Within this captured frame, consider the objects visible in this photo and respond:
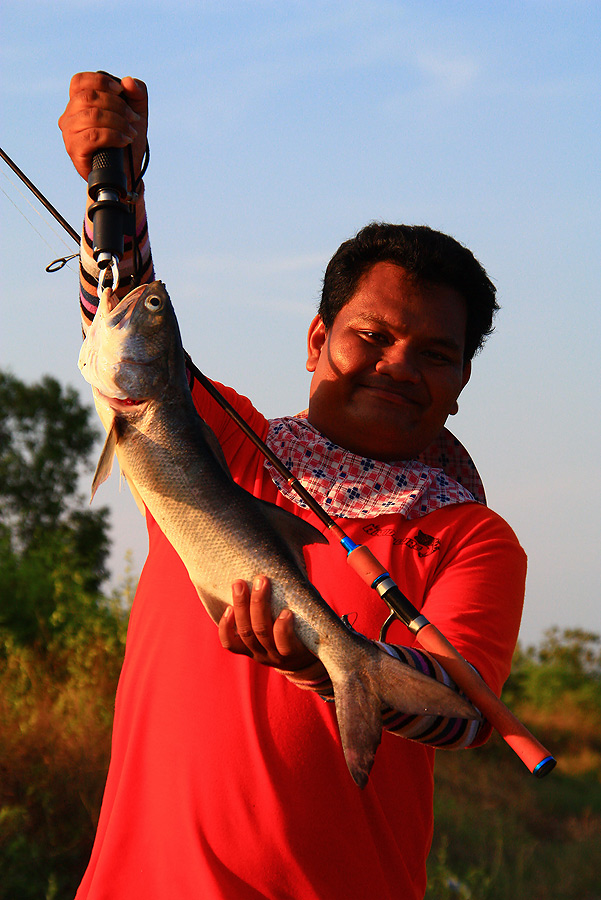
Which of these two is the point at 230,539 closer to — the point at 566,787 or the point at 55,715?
the point at 55,715

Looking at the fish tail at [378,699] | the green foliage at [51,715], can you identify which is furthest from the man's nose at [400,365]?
the green foliage at [51,715]

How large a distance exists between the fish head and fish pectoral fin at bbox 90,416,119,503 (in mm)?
84

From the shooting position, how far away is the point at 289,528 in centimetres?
242

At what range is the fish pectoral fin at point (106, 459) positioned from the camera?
2541 mm

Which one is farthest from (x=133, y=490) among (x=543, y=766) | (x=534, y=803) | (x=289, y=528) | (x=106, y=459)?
(x=534, y=803)

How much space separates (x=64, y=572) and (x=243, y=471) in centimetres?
850

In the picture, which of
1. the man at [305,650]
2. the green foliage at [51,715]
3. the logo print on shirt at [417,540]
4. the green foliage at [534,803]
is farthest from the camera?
the green foliage at [534,803]

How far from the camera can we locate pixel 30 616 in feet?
40.2

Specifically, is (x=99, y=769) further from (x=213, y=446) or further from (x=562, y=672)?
(x=562, y=672)

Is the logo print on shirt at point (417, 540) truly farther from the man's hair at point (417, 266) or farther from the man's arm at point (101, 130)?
the man's arm at point (101, 130)

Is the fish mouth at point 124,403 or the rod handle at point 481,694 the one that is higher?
the fish mouth at point 124,403

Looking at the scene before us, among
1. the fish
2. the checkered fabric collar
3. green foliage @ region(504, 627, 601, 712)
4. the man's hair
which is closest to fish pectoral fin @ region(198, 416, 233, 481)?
the fish

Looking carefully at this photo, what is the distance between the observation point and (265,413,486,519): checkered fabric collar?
2934 millimetres

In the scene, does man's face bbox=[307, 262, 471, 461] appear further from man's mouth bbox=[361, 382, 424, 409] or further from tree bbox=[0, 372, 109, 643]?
tree bbox=[0, 372, 109, 643]
